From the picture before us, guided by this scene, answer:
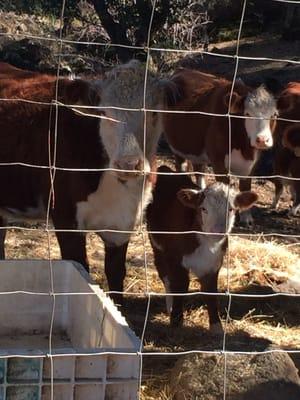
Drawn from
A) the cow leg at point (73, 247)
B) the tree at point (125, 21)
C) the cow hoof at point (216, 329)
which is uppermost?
the tree at point (125, 21)

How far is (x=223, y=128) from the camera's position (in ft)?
28.3

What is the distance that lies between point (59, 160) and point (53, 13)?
9731 mm

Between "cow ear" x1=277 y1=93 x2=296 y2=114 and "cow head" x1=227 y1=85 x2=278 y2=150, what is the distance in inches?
2.4

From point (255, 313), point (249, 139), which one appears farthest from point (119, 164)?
point (249, 139)

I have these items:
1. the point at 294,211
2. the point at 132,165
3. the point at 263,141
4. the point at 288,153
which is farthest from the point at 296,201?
the point at 132,165

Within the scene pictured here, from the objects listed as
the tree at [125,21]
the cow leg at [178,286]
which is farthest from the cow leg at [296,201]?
the tree at [125,21]

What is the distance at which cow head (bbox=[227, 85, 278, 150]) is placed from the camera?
8.28m

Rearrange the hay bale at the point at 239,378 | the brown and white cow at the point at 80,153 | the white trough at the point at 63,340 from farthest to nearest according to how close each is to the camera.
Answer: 1. the brown and white cow at the point at 80,153
2. the hay bale at the point at 239,378
3. the white trough at the point at 63,340

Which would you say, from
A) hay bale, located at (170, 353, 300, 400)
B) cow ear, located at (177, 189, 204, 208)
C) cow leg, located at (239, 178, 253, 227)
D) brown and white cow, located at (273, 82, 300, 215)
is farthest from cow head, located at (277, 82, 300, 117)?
hay bale, located at (170, 353, 300, 400)

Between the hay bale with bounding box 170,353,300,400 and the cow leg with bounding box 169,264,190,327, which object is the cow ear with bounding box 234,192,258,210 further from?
the hay bale with bounding box 170,353,300,400

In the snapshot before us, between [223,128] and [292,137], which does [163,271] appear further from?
[223,128]

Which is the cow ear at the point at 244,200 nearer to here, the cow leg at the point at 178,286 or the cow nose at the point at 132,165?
the cow leg at the point at 178,286

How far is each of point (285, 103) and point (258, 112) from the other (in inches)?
13.3

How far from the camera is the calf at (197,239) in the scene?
5922 mm
